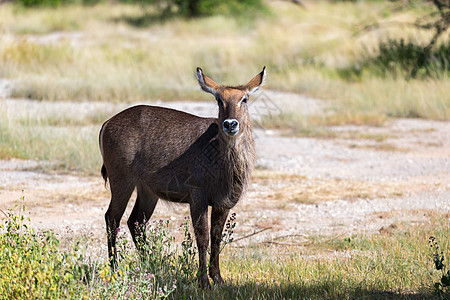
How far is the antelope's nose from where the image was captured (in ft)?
18.2

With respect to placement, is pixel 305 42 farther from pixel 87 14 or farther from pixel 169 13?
pixel 87 14

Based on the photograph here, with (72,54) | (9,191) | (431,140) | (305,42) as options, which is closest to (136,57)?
(72,54)

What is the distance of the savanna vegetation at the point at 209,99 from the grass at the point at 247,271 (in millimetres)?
19

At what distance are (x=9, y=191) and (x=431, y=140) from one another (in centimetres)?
800

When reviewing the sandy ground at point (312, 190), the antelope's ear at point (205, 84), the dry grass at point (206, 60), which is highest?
the antelope's ear at point (205, 84)

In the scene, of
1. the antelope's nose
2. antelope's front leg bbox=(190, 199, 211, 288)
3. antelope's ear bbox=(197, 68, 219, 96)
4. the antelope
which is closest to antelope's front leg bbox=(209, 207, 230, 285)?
the antelope

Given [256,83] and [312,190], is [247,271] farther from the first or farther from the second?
[312,190]

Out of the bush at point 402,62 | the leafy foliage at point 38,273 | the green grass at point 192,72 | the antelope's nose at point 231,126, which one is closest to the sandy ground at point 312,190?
the green grass at point 192,72

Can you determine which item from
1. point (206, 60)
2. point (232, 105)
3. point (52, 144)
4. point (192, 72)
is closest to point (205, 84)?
point (232, 105)

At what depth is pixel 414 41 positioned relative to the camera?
19.7 metres

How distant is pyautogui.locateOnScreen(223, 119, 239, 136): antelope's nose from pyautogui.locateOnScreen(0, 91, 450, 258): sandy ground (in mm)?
1579

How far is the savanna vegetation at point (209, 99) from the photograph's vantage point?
5.44 m

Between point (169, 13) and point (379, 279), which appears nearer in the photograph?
point (379, 279)

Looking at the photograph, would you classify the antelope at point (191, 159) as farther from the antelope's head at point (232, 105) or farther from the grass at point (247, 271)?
the grass at point (247, 271)
